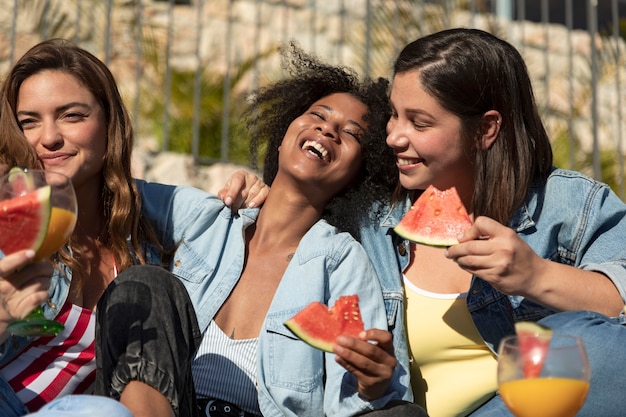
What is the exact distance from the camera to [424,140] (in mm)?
4168

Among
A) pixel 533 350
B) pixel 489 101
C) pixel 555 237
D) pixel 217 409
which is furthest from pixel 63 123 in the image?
pixel 533 350

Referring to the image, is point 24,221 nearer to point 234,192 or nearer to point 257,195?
point 234,192

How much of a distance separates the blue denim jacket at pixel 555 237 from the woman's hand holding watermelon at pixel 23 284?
1505 mm

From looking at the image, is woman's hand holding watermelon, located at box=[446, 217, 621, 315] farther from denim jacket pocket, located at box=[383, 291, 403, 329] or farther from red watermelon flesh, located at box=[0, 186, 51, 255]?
red watermelon flesh, located at box=[0, 186, 51, 255]

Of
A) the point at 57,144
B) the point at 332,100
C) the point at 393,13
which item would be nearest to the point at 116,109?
the point at 57,144

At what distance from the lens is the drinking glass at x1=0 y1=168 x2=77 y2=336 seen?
319 cm

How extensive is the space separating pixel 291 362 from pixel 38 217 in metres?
1.25

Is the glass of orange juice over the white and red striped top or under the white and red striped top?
over

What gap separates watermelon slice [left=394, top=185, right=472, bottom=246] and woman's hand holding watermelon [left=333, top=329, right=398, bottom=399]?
42 centimetres

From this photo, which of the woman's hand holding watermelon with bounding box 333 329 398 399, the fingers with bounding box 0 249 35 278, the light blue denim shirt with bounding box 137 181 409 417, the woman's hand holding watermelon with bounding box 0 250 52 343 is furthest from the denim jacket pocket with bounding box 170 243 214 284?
the fingers with bounding box 0 249 35 278

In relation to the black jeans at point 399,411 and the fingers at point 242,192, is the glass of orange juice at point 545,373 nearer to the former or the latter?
the black jeans at point 399,411

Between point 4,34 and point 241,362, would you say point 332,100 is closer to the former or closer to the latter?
point 241,362

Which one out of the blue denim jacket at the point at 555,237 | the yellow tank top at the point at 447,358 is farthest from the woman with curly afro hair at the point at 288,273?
the blue denim jacket at the point at 555,237

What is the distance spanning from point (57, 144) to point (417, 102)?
1478 mm
